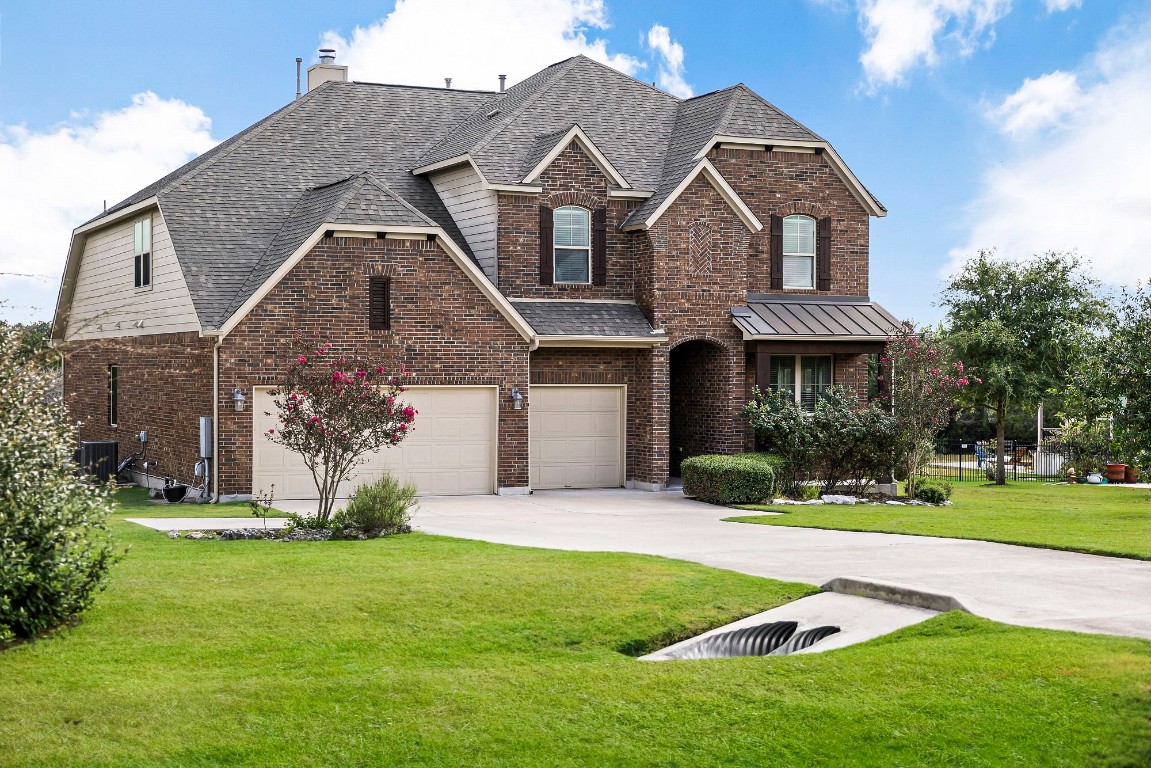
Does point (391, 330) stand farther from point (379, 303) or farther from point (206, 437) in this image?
point (206, 437)

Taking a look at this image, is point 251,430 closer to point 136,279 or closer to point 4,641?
point 136,279

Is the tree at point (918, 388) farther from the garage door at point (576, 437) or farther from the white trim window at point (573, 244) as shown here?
the white trim window at point (573, 244)

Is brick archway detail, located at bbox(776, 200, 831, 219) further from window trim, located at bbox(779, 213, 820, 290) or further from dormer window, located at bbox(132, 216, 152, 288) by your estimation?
dormer window, located at bbox(132, 216, 152, 288)

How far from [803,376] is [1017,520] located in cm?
710

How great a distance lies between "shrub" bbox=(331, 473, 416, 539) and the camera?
61.3 feet

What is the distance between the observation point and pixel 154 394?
27.9 meters

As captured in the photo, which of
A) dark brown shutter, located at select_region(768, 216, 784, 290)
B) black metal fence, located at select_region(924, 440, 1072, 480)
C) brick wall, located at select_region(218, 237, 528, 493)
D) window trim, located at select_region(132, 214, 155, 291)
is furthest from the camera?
black metal fence, located at select_region(924, 440, 1072, 480)

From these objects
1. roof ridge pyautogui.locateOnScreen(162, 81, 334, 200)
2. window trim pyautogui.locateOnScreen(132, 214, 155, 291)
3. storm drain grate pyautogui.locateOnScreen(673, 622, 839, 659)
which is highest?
roof ridge pyautogui.locateOnScreen(162, 81, 334, 200)

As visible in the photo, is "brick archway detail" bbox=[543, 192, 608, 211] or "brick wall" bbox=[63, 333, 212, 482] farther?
"brick archway detail" bbox=[543, 192, 608, 211]

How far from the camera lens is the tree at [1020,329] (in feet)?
123

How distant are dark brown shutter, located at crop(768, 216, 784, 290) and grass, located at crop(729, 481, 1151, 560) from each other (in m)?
5.91

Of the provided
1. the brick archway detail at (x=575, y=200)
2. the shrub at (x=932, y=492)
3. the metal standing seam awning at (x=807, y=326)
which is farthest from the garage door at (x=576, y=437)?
the shrub at (x=932, y=492)

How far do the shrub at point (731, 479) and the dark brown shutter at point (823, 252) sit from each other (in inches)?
220

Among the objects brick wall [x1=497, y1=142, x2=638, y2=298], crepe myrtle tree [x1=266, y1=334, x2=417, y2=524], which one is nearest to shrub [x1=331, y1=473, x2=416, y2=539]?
crepe myrtle tree [x1=266, y1=334, x2=417, y2=524]
